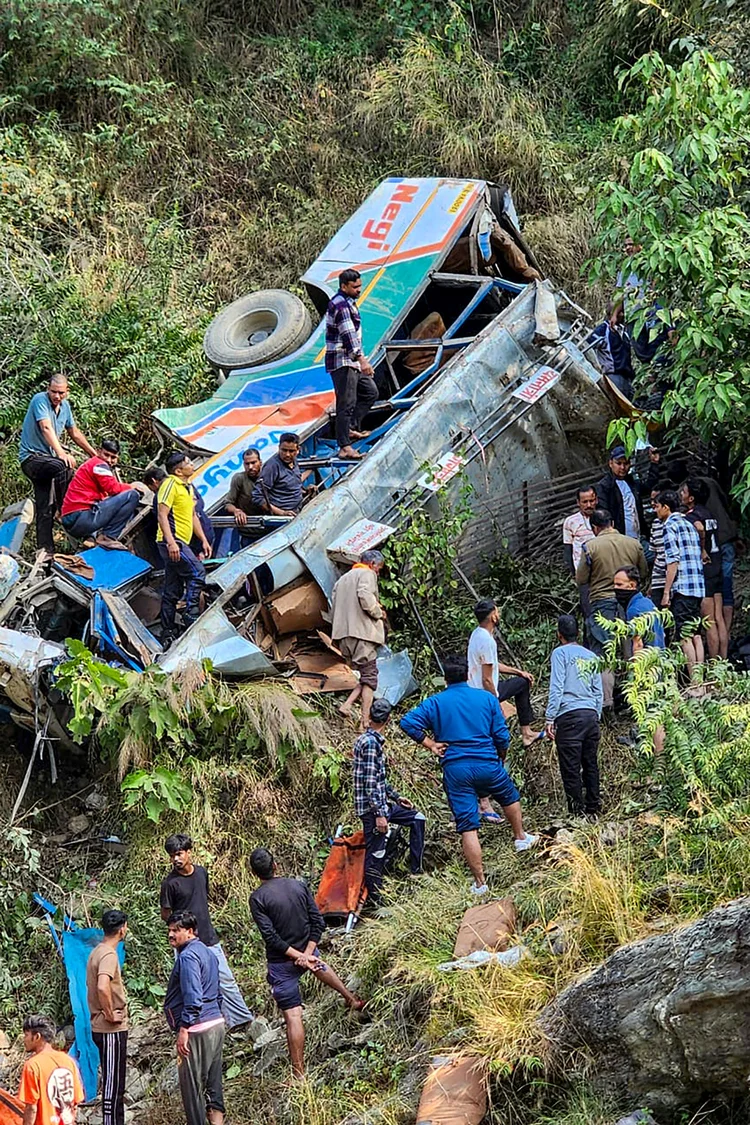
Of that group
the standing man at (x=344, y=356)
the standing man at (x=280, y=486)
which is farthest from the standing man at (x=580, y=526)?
the standing man at (x=280, y=486)

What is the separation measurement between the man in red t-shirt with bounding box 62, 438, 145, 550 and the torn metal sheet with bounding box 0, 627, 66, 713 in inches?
46.9

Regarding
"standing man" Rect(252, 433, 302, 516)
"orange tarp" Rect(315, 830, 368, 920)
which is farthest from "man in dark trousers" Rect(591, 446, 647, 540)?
"orange tarp" Rect(315, 830, 368, 920)

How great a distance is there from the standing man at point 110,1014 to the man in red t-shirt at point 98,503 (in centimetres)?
321

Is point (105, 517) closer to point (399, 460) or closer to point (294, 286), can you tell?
point (399, 460)

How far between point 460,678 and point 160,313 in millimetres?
6591

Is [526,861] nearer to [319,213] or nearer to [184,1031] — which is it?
[184,1031]

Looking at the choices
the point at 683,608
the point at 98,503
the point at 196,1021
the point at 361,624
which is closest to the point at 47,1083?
the point at 196,1021

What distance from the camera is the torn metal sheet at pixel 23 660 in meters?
8.79

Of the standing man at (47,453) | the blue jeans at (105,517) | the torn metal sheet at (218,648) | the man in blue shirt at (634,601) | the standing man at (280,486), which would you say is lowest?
the man in blue shirt at (634,601)

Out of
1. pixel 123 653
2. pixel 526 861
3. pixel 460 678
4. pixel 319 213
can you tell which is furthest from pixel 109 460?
pixel 319 213

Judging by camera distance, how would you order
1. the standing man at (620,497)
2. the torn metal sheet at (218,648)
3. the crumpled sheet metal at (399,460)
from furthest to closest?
the standing man at (620,497), the crumpled sheet metal at (399,460), the torn metal sheet at (218,648)

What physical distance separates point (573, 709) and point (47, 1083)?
11.1ft

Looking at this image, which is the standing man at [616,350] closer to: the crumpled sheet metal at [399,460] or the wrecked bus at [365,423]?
the wrecked bus at [365,423]

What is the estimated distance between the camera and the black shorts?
9375mm
